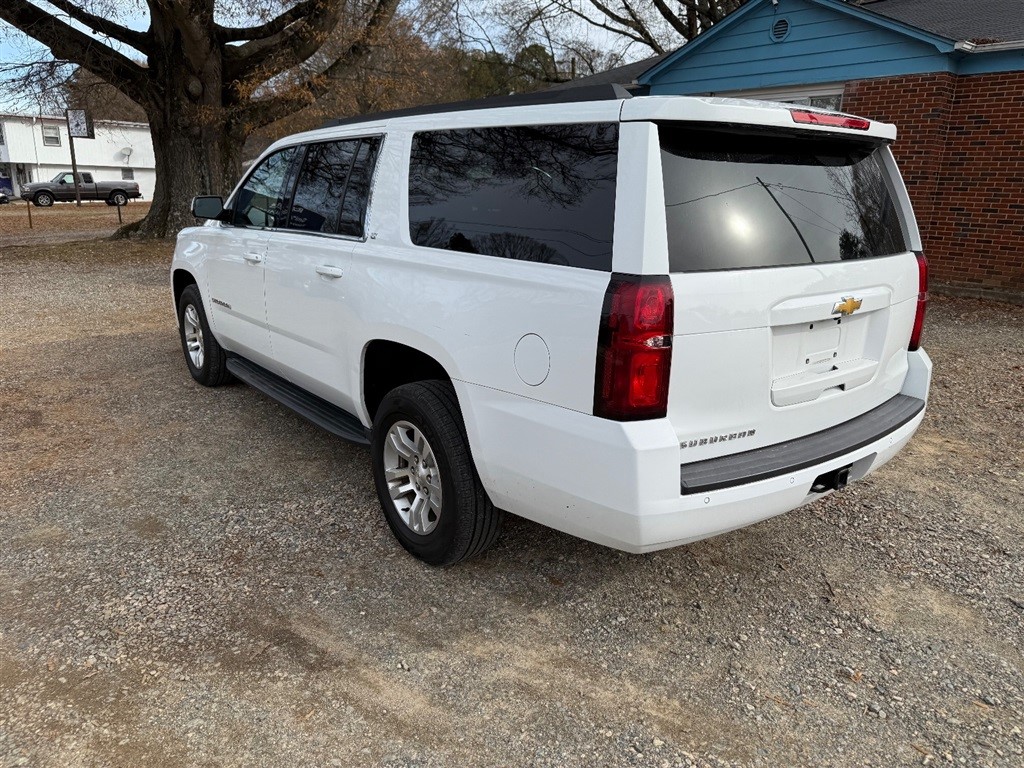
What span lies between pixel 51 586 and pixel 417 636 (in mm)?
1618

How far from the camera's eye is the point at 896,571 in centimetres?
343

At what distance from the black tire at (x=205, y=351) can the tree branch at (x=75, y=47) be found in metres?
12.0

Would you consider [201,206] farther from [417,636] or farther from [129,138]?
[129,138]

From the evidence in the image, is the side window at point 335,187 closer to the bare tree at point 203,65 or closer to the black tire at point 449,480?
the black tire at point 449,480

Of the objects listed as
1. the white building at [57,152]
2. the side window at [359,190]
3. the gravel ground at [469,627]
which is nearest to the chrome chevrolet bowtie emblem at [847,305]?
the gravel ground at [469,627]

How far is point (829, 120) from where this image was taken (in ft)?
9.16

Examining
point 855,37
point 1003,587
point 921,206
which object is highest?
point 855,37

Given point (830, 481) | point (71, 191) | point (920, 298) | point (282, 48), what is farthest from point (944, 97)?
point (71, 191)

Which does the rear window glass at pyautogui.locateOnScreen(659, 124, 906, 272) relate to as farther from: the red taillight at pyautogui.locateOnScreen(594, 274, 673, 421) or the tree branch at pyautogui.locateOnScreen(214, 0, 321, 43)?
the tree branch at pyautogui.locateOnScreen(214, 0, 321, 43)

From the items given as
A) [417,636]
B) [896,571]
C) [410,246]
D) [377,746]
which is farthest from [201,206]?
[896,571]

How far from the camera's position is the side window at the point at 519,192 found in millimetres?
2543

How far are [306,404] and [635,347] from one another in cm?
247

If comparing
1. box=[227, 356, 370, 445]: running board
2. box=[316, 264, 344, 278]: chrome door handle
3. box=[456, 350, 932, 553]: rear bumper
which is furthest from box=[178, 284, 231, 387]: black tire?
box=[456, 350, 932, 553]: rear bumper

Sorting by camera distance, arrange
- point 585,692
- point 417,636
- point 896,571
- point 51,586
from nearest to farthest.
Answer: point 585,692 < point 417,636 < point 51,586 < point 896,571
